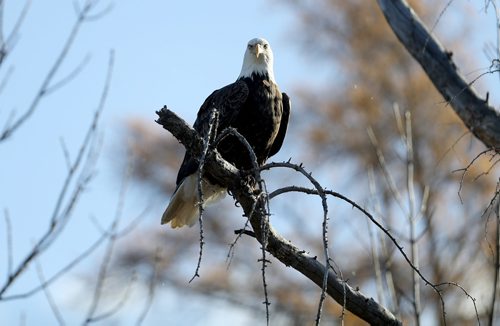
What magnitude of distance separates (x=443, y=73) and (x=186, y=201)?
5.59ft

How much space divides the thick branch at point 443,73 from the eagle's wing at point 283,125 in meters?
0.78

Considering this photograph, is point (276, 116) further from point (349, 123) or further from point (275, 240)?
point (349, 123)

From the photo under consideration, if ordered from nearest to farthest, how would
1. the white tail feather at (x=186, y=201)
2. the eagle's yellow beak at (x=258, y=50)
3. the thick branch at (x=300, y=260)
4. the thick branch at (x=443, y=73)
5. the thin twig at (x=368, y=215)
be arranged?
the thin twig at (x=368, y=215) < the thick branch at (x=300, y=260) < the thick branch at (x=443, y=73) < the white tail feather at (x=186, y=201) < the eagle's yellow beak at (x=258, y=50)

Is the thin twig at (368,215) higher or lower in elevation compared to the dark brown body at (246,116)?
lower

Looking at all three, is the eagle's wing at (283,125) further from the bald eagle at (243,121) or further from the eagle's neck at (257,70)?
the eagle's neck at (257,70)

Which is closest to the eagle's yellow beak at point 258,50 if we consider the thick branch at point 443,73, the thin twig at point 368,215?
the thick branch at point 443,73

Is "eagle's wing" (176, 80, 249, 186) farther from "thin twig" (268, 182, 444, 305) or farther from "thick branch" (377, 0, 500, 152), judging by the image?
"thin twig" (268, 182, 444, 305)

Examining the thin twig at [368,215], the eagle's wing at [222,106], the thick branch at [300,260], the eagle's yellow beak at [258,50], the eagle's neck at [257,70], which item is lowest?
the thin twig at [368,215]

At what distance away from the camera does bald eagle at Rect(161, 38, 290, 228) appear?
7.13 meters

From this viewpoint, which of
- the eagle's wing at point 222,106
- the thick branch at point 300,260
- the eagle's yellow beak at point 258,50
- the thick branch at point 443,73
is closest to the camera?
the thick branch at point 300,260

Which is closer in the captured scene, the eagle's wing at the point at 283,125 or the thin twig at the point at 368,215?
the thin twig at the point at 368,215

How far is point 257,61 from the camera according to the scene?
25.1 ft

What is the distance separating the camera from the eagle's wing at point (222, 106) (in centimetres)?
709

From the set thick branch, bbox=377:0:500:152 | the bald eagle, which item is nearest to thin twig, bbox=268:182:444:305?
thick branch, bbox=377:0:500:152
